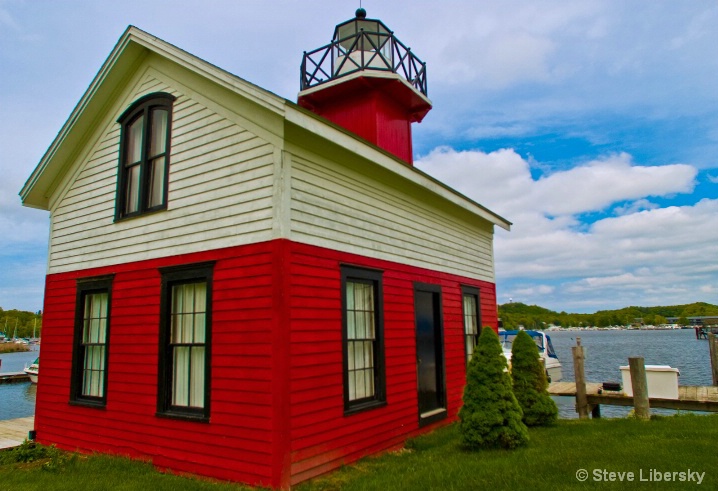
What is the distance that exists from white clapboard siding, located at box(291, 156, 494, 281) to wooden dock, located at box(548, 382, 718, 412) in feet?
14.3

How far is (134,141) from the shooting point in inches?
348

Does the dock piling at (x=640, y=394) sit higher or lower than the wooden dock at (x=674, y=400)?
higher

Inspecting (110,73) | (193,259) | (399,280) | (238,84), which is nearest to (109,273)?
(193,259)

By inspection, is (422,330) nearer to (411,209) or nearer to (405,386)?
(405,386)

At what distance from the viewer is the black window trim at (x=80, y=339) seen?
823 cm

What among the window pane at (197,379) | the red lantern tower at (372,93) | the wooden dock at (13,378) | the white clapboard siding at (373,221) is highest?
the red lantern tower at (372,93)

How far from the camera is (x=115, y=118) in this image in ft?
30.1

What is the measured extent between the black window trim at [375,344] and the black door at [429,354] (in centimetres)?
137

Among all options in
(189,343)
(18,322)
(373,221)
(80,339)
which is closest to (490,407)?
(373,221)

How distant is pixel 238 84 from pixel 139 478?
5.31 m

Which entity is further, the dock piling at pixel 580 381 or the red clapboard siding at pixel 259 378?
the dock piling at pixel 580 381

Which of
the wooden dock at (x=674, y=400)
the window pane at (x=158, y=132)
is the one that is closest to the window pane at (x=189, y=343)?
the window pane at (x=158, y=132)

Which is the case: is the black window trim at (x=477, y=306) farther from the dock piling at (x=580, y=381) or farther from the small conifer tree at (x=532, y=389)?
the dock piling at (x=580, y=381)

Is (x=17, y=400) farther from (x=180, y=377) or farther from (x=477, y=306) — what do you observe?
(x=477, y=306)
